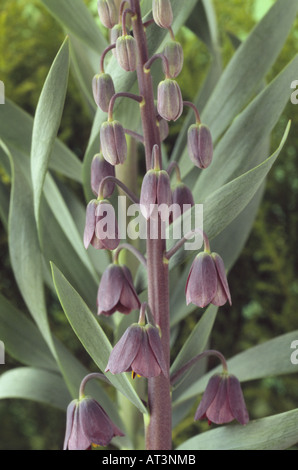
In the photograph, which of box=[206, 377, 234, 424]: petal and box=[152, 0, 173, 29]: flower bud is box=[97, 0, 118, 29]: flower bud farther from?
box=[206, 377, 234, 424]: petal

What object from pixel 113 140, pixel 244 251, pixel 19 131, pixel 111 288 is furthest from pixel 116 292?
pixel 244 251

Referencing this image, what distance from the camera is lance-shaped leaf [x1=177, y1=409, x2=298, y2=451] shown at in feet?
1.69

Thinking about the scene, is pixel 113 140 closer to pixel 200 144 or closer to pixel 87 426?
pixel 200 144

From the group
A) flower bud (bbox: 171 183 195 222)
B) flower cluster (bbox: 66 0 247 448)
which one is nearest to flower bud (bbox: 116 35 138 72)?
flower cluster (bbox: 66 0 247 448)

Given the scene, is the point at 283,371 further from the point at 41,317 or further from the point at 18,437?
the point at 18,437

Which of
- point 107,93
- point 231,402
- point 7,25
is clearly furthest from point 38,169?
point 7,25

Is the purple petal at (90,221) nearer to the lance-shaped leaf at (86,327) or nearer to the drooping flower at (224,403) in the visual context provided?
the lance-shaped leaf at (86,327)

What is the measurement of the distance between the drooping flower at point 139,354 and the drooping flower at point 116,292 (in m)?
0.04

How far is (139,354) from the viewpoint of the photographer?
0.45 meters

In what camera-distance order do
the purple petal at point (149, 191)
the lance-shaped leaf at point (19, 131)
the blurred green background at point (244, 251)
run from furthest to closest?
the blurred green background at point (244, 251)
the lance-shaped leaf at point (19, 131)
the purple petal at point (149, 191)

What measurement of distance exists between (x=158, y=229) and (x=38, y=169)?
0.36 ft

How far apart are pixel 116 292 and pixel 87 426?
0.33ft

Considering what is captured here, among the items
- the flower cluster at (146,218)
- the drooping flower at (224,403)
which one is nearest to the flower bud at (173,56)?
the flower cluster at (146,218)

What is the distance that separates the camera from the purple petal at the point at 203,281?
45cm
